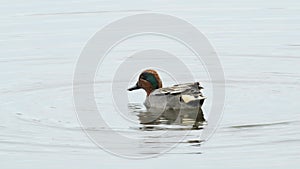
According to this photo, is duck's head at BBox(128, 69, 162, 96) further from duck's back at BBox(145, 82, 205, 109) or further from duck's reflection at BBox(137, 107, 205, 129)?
duck's reflection at BBox(137, 107, 205, 129)

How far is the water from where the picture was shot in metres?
9.71

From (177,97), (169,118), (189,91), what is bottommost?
(169,118)

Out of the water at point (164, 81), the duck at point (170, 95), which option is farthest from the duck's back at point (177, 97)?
the water at point (164, 81)

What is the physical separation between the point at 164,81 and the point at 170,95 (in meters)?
1.57

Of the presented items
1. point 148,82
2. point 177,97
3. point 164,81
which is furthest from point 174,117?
point 164,81

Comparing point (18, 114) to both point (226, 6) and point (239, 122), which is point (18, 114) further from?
point (226, 6)

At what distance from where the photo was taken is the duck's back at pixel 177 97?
39.3 ft

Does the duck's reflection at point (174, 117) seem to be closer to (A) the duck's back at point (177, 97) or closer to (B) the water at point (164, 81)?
(A) the duck's back at point (177, 97)

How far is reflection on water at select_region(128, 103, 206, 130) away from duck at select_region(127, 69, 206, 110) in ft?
0.25

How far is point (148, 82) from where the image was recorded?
12.9 metres

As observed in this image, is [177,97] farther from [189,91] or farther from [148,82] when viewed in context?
[148,82]

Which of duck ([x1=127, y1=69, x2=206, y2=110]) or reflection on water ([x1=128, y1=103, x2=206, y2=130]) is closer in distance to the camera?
reflection on water ([x1=128, y1=103, x2=206, y2=130])

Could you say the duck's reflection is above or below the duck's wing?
below

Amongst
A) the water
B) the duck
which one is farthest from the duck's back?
the water
